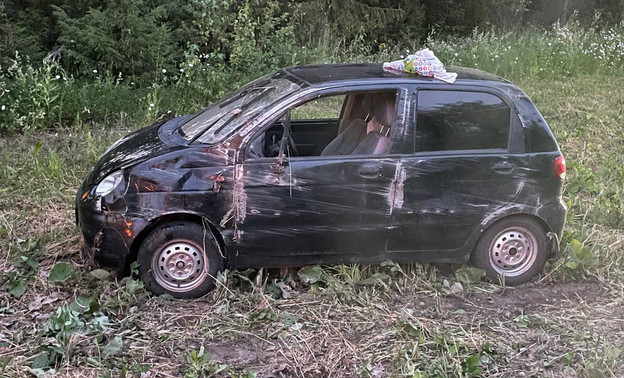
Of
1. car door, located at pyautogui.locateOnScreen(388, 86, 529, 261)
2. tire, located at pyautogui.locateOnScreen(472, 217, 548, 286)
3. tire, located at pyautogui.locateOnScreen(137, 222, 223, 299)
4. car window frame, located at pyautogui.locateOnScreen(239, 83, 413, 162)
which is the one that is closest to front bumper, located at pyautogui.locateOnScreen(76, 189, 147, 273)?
tire, located at pyautogui.locateOnScreen(137, 222, 223, 299)

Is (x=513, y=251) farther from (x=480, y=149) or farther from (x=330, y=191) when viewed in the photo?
(x=330, y=191)

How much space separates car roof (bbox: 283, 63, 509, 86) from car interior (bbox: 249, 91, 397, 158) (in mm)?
140

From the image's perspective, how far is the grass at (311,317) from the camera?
4.00 m

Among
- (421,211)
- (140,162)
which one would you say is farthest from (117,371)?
(421,211)

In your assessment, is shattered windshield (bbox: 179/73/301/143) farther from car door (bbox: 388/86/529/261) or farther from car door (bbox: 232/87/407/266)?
car door (bbox: 388/86/529/261)

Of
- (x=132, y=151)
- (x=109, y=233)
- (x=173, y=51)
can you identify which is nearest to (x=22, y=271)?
(x=109, y=233)

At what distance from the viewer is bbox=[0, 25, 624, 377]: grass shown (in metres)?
4.00

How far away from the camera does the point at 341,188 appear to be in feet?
15.4

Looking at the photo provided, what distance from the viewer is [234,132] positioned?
468 centimetres

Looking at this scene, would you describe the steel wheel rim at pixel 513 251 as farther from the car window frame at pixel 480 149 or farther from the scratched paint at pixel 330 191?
the car window frame at pixel 480 149

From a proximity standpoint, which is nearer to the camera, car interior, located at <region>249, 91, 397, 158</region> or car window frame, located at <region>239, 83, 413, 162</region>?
car window frame, located at <region>239, 83, 413, 162</region>

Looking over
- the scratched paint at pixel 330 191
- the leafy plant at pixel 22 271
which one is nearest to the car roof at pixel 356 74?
the scratched paint at pixel 330 191

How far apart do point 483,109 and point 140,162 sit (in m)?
2.70

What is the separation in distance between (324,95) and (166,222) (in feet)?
5.00
